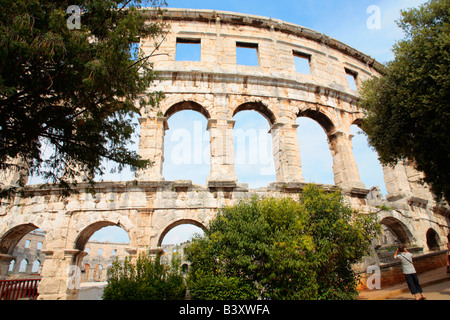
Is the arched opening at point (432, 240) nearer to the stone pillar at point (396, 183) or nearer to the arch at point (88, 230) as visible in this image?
the stone pillar at point (396, 183)

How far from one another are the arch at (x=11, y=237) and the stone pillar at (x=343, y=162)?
1112 cm

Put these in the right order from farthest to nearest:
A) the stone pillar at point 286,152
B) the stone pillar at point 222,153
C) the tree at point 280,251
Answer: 1. the stone pillar at point 286,152
2. the stone pillar at point 222,153
3. the tree at point 280,251

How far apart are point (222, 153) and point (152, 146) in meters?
2.47

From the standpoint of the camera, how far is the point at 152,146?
9.43m

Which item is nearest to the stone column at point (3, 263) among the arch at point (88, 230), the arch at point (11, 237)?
the arch at point (11, 237)

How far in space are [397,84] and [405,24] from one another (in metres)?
1.77

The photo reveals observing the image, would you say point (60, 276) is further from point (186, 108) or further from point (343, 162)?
point (343, 162)

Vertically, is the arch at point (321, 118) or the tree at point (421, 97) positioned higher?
the arch at point (321, 118)

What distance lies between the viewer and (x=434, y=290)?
6332 mm

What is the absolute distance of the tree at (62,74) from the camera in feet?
13.7

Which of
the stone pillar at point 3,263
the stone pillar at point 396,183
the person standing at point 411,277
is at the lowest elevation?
the person standing at point 411,277

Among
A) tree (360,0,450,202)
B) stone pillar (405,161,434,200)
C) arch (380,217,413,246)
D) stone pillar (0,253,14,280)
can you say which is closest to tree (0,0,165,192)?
stone pillar (0,253,14,280)

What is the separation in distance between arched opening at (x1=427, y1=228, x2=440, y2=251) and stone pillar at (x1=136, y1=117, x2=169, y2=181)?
1299 centimetres
